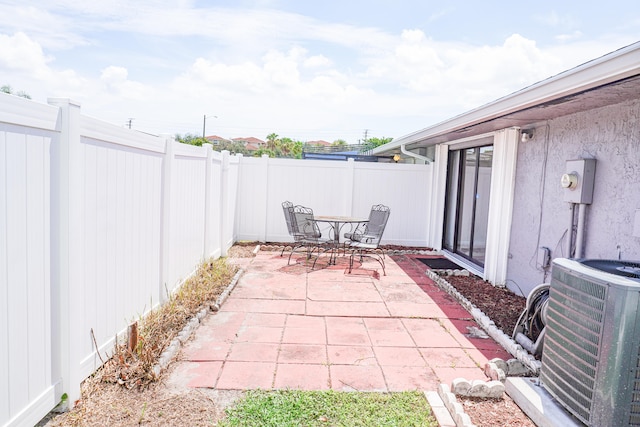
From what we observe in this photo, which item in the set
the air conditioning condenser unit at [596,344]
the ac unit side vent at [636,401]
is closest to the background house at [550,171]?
the air conditioning condenser unit at [596,344]

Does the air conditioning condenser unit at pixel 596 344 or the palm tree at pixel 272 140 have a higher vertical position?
the palm tree at pixel 272 140

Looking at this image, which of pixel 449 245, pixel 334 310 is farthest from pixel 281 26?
pixel 334 310

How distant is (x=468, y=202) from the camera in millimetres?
8125

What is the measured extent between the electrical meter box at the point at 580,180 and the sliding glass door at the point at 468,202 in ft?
8.95

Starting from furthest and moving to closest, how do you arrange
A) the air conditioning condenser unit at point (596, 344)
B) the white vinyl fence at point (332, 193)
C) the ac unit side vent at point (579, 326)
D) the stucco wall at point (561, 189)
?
the white vinyl fence at point (332, 193), the stucco wall at point (561, 189), the ac unit side vent at point (579, 326), the air conditioning condenser unit at point (596, 344)

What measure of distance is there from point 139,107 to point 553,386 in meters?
21.7

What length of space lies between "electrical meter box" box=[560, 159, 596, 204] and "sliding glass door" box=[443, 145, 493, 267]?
273cm

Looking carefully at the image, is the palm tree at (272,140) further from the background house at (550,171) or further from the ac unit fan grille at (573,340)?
the ac unit fan grille at (573,340)

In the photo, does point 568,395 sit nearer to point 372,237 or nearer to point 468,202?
point 372,237

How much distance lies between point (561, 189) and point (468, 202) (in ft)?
10.3

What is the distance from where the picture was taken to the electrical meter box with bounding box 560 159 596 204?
171 inches

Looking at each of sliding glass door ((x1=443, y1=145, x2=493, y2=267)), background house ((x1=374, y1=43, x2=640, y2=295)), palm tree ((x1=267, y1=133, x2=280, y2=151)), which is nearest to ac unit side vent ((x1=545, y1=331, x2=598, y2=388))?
background house ((x1=374, y1=43, x2=640, y2=295))

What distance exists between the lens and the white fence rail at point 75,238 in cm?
214

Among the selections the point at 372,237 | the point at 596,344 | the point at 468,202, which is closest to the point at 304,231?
the point at 372,237
